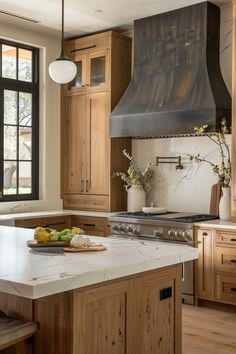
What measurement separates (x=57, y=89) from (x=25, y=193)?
1436 millimetres

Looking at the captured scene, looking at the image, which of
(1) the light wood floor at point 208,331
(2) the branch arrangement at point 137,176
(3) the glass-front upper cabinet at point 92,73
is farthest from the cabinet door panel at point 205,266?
(3) the glass-front upper cabinet at point 92,73

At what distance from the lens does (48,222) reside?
5590 mm

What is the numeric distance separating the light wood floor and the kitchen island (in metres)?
0.89

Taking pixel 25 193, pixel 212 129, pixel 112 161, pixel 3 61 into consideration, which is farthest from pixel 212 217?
pixel 3 61

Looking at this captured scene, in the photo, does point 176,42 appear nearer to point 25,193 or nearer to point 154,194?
point 154,194

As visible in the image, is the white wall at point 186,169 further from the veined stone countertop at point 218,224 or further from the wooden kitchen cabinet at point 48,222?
the wooden kitchen cabinet at point 48,222

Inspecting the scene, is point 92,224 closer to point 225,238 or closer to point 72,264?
point 225,238

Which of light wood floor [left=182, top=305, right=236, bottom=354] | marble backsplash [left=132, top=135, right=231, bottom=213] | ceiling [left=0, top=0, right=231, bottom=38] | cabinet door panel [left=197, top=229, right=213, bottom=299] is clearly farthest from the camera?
marble backsplash [left=132, top=135, right=231, bottom=213]

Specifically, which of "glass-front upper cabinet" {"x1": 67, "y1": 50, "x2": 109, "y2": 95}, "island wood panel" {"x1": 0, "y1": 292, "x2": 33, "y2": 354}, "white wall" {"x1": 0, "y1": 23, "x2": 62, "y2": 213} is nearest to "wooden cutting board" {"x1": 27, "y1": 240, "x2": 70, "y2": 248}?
"island wood panel" {"x1": 0, "y1": 292, "x2": 33, "y2": 354}

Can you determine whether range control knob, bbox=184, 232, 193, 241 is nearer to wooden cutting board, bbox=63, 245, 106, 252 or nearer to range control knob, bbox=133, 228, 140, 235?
range control knob, bbox=133, 228, 140, 235

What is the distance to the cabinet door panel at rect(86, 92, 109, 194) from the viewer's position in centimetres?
604

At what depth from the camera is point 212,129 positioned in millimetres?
4879

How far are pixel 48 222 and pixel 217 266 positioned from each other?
1.99m

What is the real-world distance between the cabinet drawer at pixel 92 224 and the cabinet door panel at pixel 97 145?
0.47m
